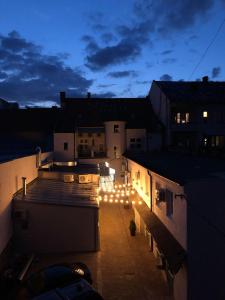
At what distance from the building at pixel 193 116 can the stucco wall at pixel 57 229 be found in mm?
19781

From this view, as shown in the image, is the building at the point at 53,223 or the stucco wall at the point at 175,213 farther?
the building at the point at 53,223

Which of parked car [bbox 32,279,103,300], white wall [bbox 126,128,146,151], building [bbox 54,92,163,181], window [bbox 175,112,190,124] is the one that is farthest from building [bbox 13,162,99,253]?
window [bbox 175,112,190,124]

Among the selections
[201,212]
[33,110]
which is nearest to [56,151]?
[33,110]

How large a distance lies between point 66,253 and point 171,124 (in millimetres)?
22026

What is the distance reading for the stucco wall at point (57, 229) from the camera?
608 inches

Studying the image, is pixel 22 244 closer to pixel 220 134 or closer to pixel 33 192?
pixel 33 192

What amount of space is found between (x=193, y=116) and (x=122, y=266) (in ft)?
77.1

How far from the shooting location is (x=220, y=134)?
3388 cm

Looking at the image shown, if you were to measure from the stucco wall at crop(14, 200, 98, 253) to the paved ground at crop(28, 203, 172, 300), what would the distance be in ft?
2.01

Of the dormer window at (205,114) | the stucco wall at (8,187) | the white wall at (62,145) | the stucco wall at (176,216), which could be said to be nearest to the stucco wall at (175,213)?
the stucco wall at (176,216)

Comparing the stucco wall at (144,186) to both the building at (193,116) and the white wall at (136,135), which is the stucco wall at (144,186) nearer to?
the building at (193,116)

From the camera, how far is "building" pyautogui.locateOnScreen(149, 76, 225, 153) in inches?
1307

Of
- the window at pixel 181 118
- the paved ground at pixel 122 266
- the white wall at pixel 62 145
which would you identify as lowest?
the paved ground at pixel 122 266

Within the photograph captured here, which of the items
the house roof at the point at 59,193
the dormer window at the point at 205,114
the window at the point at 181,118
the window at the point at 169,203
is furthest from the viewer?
the window at the point at 181,118
